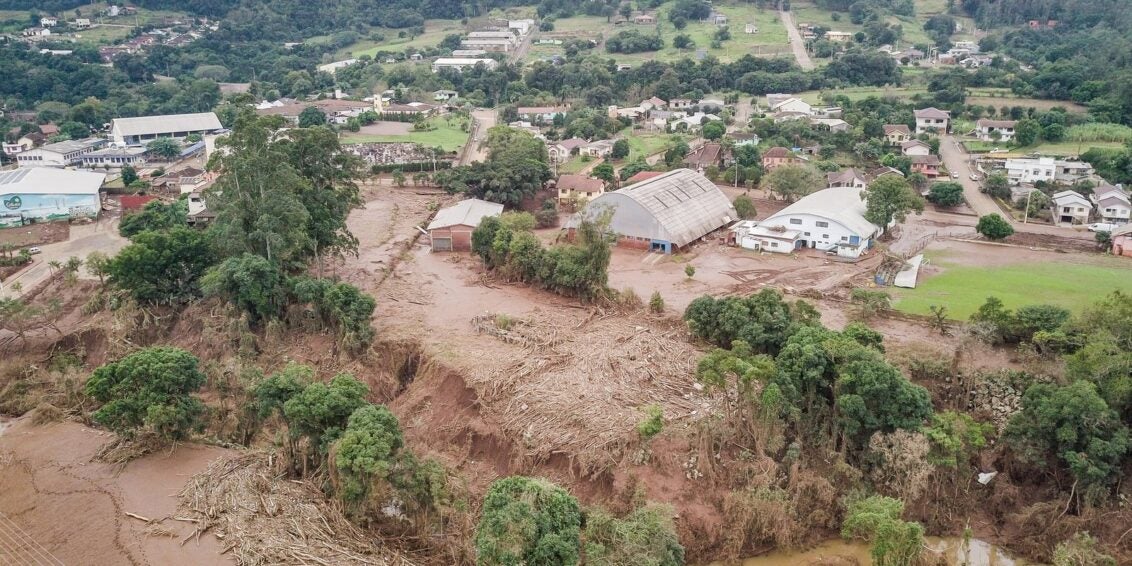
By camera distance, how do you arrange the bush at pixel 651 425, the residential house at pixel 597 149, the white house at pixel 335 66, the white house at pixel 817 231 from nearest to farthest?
the bush at pixel 651 425
the white house at pixel 817 231
the residential house at pixel 597 149
the white house at pixel 335 66

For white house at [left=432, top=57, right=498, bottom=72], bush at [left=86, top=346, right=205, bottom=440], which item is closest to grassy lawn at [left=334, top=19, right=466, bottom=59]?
white house at [left=432, top=57, right=498, bottom=72]

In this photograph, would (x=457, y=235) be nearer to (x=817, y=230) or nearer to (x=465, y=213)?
(x=465, y=213)

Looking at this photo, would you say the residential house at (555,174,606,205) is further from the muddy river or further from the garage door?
the muddy river

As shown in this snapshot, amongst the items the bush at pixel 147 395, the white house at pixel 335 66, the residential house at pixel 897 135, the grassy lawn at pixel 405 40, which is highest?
the grassy lawn at pixel 405 40

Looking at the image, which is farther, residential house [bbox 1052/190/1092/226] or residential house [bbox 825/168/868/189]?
residential house [bbox 825/168/868/189]

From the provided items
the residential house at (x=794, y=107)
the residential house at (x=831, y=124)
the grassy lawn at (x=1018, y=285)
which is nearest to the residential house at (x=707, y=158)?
the residential house at (x=831, y=124)

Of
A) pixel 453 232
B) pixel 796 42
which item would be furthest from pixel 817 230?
pixel 796 42

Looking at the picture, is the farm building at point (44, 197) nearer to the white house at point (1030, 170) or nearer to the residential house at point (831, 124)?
the residential house at point (831, 124)
